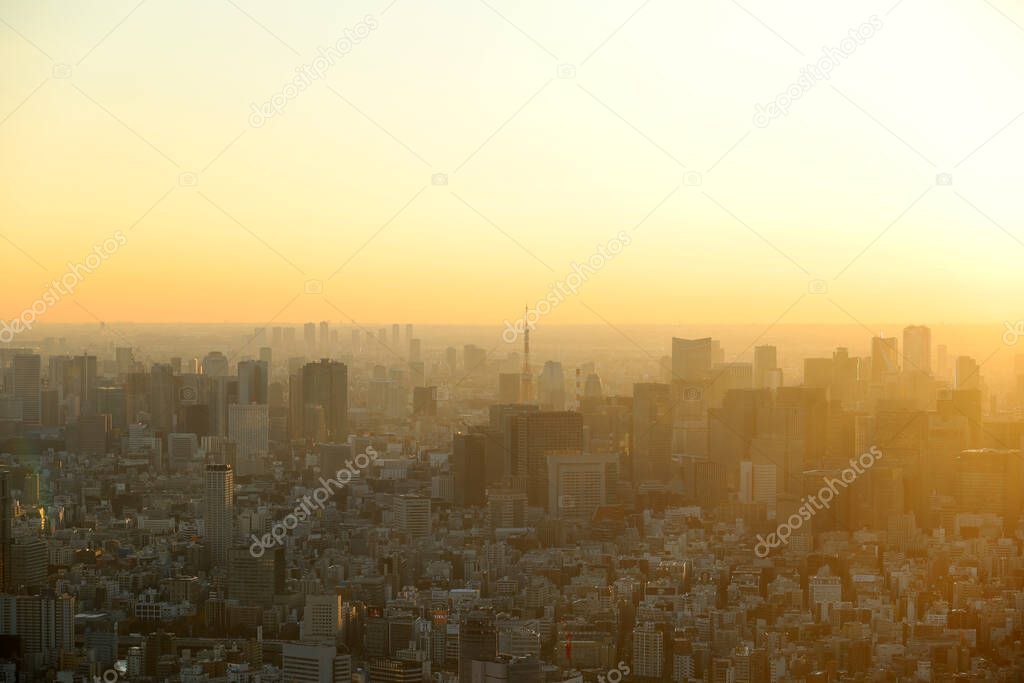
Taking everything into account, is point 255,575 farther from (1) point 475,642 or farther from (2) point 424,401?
(2) point 424,401

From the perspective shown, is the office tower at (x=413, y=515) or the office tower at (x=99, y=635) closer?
the office tower at (x=99, y=635)

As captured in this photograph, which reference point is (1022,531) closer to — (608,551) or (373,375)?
(608,551)

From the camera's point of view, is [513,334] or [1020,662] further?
[513,334]

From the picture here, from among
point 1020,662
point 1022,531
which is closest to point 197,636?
point 1020,662

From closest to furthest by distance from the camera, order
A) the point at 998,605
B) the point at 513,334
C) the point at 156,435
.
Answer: the point at 998,605 → the point at 513,334 → the point at 156,435

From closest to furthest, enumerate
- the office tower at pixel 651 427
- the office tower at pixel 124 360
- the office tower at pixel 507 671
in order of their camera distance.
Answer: the office tower at pixel 507 671
the office tower at pixel 124 360
the office tower at pixel 651 427

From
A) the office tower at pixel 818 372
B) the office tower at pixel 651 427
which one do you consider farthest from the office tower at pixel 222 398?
the office tower at pixel 818 372

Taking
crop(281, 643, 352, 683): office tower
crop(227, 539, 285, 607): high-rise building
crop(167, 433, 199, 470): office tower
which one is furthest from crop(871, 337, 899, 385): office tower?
crop(167, 433, 199, 470): office tower

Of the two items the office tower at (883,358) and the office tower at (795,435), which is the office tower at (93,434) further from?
the office tower at (883,358)
